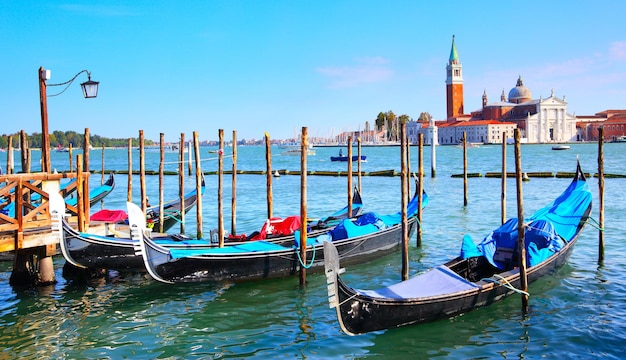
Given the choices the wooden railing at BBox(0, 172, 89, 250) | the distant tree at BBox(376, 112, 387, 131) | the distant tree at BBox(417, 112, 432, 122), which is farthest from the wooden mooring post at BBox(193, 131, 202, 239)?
the distant tree at BBox(417, 112, 432, 122)

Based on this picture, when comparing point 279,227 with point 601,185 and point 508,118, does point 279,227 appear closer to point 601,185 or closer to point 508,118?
point 601,185

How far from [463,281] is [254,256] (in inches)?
97.4

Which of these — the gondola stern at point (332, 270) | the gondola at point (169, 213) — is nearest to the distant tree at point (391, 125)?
the gondola at point (169, 213)

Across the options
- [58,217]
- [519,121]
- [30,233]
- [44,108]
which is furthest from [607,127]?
[30,233]

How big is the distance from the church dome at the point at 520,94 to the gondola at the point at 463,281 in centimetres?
8397

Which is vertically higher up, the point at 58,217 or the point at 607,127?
the point at 607,127

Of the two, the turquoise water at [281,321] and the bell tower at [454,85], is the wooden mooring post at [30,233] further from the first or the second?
the bell tower at [454,85]

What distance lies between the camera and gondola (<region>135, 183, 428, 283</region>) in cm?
635

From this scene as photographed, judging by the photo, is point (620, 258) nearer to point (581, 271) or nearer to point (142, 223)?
point (581, 271)

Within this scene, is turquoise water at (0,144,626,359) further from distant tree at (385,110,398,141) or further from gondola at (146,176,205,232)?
distant tree at (385,110,398,141)

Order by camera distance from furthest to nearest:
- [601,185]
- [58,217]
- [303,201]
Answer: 1. [601,185]
2. [303,201]
3. [58,217]

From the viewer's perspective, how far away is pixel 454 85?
87.2 meters

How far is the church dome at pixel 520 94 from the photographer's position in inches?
3408

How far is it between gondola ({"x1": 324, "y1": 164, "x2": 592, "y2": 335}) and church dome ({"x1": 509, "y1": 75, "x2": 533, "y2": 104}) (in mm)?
83975
